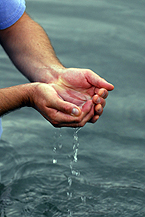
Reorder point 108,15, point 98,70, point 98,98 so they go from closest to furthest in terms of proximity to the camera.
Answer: point 98,98, point 98,70, point 108,15

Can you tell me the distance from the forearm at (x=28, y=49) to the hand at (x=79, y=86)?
19 centimetres

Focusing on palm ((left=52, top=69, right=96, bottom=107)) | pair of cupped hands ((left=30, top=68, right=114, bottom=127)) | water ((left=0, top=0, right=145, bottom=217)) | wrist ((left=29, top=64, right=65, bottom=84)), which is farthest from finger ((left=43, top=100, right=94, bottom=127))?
water ((left=0, top=0, right=145, bottom=217))

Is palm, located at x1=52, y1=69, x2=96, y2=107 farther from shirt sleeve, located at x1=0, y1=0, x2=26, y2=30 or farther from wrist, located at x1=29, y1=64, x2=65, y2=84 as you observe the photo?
shirt sleeve, located at x1=0, y1=0, x2=26, y2=30

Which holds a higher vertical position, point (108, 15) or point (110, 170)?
point (108, 15)

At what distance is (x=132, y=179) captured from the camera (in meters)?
3.80

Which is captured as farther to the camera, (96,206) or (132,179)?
(132,179)

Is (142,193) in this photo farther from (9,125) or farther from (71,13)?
(71,13)

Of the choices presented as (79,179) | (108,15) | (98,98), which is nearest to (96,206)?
(79,179)

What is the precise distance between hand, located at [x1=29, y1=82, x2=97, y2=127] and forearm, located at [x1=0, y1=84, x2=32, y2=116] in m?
0.04

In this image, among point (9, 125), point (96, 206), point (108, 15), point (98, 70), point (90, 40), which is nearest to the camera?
point (96, 206)

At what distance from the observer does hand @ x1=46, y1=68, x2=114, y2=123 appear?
284cm

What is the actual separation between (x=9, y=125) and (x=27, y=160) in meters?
0.65

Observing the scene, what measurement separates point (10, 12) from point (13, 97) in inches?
31.5

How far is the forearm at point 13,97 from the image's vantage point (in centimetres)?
271
